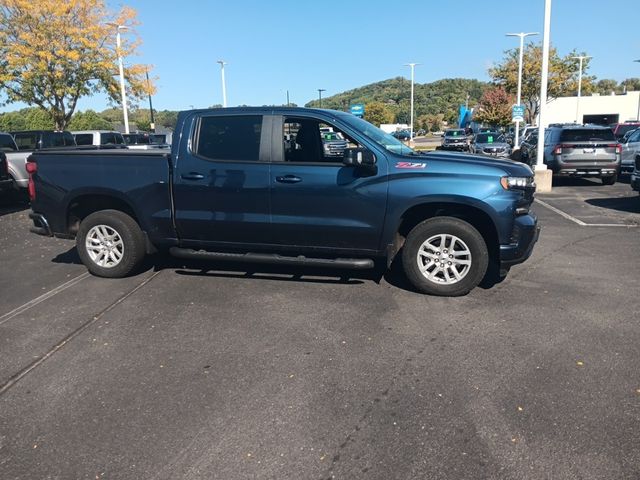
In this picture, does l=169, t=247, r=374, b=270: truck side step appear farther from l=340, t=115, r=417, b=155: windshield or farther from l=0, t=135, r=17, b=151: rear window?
l=0, t=135, r=17, b=151: rear window

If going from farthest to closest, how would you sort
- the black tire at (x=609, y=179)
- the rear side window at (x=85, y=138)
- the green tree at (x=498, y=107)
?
the green tree at (x=498, y=107), the rear side window at (x=85, y=138), the black tire at (x=609, y=179)

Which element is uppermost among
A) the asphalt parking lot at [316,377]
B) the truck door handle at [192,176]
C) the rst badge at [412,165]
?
the rst badge at [412,165]

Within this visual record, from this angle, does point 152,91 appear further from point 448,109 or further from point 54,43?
point 448,109

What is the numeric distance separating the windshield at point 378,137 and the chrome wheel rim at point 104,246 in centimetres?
295

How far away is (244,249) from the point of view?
5.87 m

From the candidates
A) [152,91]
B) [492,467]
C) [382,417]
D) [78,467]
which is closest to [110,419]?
[78,467]

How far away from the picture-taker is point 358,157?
5.12 m

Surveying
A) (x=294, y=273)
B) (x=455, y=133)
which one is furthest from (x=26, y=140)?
(x=455, y=133)

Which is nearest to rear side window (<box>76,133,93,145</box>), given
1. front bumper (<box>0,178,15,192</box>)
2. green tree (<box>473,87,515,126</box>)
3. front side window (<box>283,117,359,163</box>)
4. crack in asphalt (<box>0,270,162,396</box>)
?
front bumper (<box>0,178,15,192</box>)

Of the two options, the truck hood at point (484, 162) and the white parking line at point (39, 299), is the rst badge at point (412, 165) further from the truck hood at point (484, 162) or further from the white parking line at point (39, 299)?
the white parking line at point (39, 299)

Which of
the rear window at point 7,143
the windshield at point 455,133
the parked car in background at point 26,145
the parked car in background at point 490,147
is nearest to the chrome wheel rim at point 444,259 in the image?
the parked car in background at point 26,145

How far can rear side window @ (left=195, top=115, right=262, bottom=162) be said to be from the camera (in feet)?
18.7

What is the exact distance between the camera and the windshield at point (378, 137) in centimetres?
556

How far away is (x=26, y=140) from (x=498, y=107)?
150 feet
